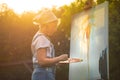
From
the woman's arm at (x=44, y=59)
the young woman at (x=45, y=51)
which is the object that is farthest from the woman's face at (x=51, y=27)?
the woman's arm at (x=44, y=59)

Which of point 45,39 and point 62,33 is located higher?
point 62,33

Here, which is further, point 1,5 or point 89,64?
point 1,5

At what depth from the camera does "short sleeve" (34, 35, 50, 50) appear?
3414 millimetres

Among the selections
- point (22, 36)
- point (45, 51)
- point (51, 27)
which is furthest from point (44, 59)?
point (22, 36)

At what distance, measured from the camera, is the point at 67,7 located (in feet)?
32.4

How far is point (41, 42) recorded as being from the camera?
3.43 m

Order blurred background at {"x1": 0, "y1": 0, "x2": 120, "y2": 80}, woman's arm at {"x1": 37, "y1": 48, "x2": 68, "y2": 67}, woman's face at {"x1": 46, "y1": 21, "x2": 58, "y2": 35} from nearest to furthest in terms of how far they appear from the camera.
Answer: woman's arm at {"x1": 37, "y1": 48, "x2": 68, "y2": 67}, woman's face at {"x1": 46, "y1": 21, "x2": 58, "y2": 35}, blurred background at {"x1": 0, "y1": 0, "x2": 120, "y2": 80}

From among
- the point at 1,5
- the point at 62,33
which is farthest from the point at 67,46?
the point at 1,5

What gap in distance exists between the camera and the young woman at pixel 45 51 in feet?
11.1

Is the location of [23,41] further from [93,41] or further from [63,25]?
[93,41]

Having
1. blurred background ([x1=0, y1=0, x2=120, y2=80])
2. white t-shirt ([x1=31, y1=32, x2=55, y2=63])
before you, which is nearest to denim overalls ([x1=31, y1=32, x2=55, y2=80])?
white t-shirt ([x1=31, y1=32, x2=55, y2=63])

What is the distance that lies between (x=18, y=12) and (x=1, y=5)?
467 millimetres

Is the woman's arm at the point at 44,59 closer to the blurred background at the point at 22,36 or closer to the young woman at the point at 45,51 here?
the young woman at the point at 45,51

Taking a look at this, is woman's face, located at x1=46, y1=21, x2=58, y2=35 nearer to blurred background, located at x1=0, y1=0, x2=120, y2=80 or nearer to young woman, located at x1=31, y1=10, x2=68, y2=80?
young woman, located at x1=31, y1=10, x2=68, y2=80
